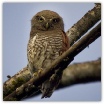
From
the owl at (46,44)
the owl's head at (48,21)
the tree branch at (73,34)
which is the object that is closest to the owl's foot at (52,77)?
the owl at (46,44)

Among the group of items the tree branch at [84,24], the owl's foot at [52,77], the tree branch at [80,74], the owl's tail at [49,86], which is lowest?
the owl's tail at [49,86]

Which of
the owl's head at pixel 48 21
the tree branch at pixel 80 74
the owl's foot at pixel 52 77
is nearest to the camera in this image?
the tree branch at pixel 80 74

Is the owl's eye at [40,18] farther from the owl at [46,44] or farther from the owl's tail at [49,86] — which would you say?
the owl's tail at [49,86]

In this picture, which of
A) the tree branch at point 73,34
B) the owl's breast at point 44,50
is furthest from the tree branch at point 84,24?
the owl's breast at point 44,50

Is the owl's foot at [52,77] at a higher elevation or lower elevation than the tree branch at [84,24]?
lower

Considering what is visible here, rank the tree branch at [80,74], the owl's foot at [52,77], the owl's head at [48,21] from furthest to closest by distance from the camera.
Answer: the owl's head at [48,21] → the owl's foot at [52,77] → the tree branch at [80,74]

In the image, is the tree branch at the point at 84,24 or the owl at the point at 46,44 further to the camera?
the tree branch at the point at 84,24
